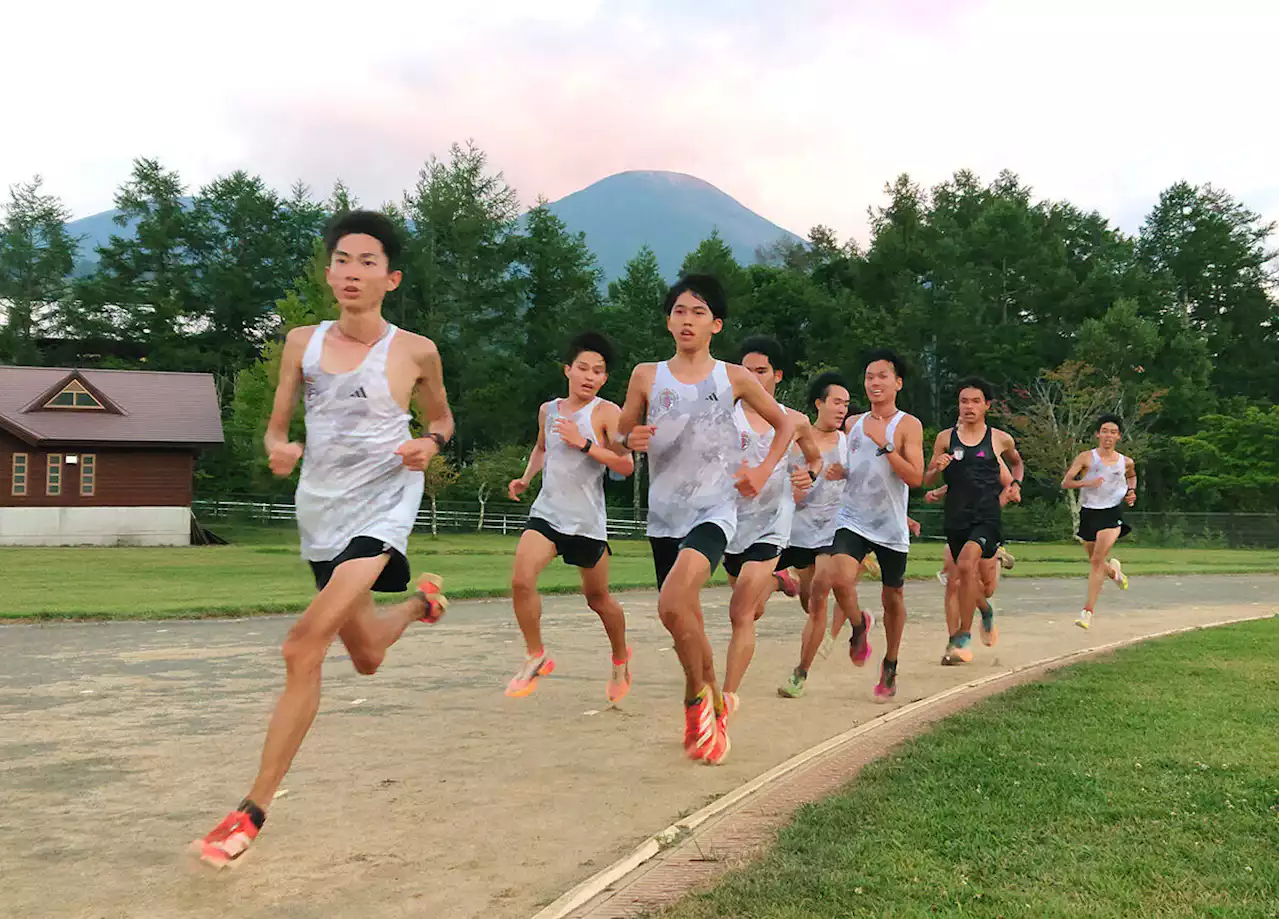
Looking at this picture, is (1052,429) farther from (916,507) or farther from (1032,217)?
(1032,217)

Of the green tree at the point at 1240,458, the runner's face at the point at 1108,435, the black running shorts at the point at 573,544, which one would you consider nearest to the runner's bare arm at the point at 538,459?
the black running shorts at the point at 573,544

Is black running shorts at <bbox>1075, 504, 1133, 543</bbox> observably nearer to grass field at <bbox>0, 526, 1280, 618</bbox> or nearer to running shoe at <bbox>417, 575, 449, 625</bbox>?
grass field at <bbox>0, 526, 1280, 618</bbox>

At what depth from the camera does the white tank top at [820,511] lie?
933 centimetres

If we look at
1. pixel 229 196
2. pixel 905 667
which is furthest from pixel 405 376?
pixel 229 196

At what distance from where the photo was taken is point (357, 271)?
17.5 feet

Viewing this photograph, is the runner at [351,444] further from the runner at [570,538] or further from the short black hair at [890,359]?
the short black hair at [890,359]

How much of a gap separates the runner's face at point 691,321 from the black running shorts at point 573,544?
2042 mm

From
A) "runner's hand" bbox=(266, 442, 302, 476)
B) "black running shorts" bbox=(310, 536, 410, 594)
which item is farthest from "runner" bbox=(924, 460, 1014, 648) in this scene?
"runner's hand" bbox=(266, 442, 302, 476)

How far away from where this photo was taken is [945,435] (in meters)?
10.5

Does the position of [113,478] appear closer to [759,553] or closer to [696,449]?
[759,553]

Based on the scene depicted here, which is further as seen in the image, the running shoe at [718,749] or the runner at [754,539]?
the runner at [754,539]

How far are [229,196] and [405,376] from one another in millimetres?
79400

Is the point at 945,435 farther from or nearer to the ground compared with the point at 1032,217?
nearer to the ground

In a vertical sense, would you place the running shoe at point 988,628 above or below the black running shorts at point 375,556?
below
